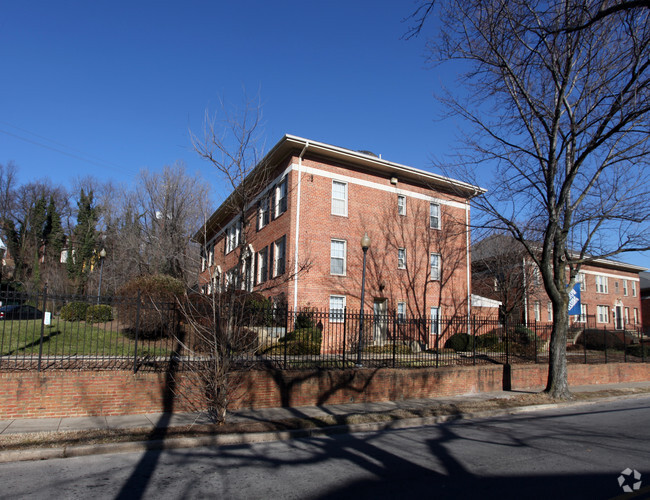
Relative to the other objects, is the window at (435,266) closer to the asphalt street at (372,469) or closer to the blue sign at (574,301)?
the blue sign at (574,301)

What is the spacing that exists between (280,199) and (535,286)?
15692 mm

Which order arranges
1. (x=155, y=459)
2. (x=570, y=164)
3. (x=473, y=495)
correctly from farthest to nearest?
(x=570, y=164) → (x=155, y=459) → (x=473, y=495)

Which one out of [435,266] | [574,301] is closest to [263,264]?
[435,266]

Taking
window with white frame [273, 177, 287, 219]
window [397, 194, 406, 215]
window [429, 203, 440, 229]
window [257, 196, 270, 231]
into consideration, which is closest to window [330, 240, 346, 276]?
window with white frame [273, 177, 287, 219]

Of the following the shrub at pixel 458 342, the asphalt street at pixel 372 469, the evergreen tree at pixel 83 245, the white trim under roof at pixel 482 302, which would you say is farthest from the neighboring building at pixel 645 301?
the evergreen tree at pixel 83 245

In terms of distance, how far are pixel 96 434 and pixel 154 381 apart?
205 centimetres

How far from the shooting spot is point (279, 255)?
22.2 m

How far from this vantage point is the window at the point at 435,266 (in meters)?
25.5

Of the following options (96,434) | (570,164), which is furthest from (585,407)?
(96,434)

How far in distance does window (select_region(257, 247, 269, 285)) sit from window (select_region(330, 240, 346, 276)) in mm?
3699

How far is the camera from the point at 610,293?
4509 cm

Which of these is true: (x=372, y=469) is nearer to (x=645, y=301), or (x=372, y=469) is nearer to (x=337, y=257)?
(x=337, y=257)

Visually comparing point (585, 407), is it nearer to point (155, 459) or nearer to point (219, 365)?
point (219, 365)

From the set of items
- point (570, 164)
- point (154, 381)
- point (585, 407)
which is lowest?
point (585, 407)
